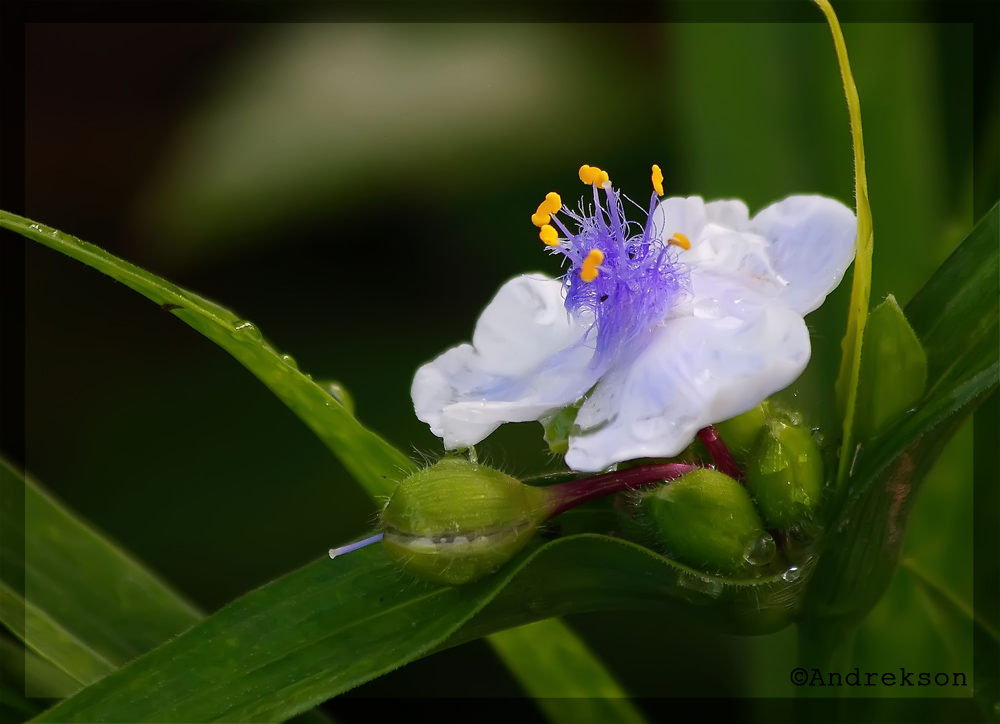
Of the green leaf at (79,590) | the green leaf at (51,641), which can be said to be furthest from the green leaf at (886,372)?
the green leaf at (51,641)

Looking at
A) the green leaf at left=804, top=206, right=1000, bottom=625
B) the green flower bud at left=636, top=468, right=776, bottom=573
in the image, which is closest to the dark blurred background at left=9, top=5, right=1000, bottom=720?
the green leaf at left=804, top=206, right=1000, bottom=625

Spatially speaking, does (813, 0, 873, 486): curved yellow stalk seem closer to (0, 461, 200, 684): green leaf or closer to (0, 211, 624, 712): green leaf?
(0, 211, 624, 712): green leaf

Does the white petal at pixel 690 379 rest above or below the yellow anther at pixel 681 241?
below

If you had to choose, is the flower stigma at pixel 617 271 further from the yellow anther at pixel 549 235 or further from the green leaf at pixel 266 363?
the green leaf at pixel 266 363

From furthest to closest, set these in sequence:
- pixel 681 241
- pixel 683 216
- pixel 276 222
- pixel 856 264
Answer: pixel 276 222 → pixel 683 216 → pixel 681 241 → pixel 856 264

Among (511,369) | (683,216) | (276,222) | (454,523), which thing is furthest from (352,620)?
(276,222)

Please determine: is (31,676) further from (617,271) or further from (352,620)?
(617,271)
